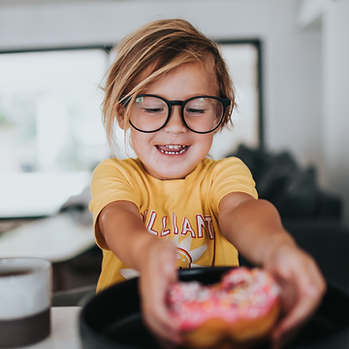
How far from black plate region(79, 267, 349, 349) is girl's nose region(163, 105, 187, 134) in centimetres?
32

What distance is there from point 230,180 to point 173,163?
12cm

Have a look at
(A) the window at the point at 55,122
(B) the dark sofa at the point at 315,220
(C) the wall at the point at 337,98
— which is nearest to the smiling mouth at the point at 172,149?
(B) the dark sofa at the point at 315,220

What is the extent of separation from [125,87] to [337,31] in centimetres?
311

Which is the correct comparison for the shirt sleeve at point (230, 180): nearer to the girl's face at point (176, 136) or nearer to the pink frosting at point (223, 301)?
the girl's face at point (176, 136)

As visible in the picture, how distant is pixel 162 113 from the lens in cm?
72

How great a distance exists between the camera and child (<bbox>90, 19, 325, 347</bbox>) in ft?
2.16

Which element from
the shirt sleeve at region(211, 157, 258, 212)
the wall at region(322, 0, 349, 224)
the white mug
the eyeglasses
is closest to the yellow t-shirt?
the shirt sleeve at region(211, 157, 258, 212)

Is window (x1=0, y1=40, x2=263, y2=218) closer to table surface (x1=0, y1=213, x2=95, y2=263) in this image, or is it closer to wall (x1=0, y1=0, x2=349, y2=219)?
wall (x1=0, y1=0, x2=349, y2=219)

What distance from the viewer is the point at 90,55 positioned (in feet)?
17.0

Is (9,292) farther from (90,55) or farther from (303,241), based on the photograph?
(90,55)

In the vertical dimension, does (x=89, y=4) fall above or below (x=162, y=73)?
above

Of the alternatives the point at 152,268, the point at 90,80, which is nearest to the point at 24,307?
the point at 152,268

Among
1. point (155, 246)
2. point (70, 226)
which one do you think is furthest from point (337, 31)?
point (155, 246)

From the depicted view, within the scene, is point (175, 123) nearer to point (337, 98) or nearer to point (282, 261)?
point (282, 261)
